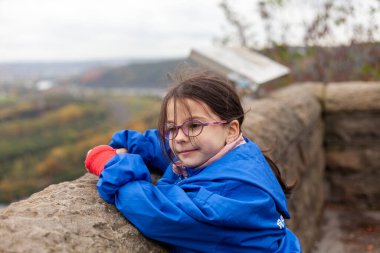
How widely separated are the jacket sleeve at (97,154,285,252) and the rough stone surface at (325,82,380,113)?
124 inches

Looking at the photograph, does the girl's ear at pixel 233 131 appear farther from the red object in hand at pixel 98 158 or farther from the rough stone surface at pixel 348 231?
the rough stone surface at pixel 348 231

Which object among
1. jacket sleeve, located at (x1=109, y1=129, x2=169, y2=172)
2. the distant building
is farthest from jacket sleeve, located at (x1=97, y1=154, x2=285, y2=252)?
the distant building

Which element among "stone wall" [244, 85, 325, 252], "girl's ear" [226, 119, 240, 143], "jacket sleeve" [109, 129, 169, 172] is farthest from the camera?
"stone wall" [244, 85, 325, 252]

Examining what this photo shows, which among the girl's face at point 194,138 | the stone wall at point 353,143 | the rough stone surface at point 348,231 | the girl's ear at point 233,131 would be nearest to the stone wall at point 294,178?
the stone wall at point 353,143

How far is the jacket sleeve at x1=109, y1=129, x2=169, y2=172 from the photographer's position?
6.55 ft

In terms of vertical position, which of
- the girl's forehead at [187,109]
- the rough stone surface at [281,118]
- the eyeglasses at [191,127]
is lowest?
the rough stone surface at [281,118]

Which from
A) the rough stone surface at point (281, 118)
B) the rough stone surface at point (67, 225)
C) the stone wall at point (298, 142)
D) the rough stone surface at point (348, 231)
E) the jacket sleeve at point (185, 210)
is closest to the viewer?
the rough stone surface at point (67, 225)

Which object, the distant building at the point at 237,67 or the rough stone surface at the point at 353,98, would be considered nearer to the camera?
the distant building at the point at 237,67

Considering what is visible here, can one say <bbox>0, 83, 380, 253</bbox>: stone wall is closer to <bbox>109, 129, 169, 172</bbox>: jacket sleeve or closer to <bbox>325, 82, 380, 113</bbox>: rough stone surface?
<bbox>325, 82, 380, 113</bbox>: rough stone surface

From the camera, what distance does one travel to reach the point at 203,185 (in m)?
1.43

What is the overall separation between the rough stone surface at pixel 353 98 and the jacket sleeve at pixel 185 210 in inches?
124

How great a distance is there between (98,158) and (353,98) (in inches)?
131

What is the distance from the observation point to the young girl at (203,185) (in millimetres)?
1336

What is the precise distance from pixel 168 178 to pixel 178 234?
40 cm
